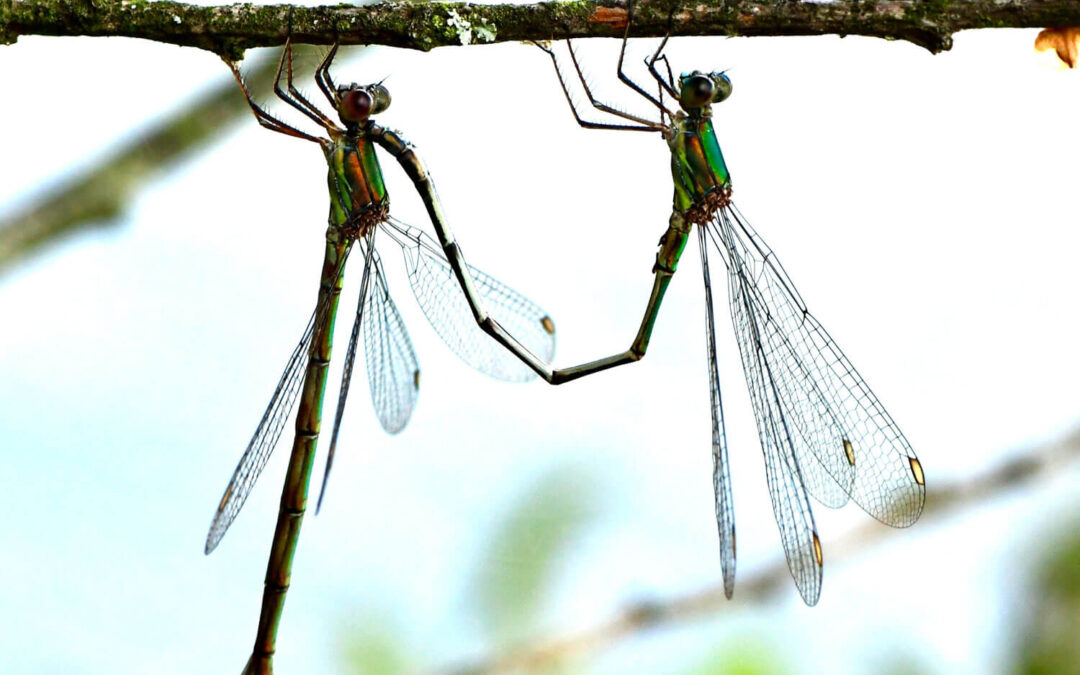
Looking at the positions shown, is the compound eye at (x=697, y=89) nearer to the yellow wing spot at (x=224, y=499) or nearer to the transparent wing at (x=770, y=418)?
the transparent wing at (x=770, y=418)

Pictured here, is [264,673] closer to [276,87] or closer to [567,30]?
[276,87]

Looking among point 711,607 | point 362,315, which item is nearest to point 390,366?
point 362,315

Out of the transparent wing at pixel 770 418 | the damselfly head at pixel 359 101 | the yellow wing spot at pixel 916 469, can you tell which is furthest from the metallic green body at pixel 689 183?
the yellow wing spot at pixel 916 469

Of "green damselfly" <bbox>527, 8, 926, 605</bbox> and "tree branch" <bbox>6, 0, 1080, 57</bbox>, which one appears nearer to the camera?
"tree branch" <bbox>6, 0, 1080, 57</bbox>

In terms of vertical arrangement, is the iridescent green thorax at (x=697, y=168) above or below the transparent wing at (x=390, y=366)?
above

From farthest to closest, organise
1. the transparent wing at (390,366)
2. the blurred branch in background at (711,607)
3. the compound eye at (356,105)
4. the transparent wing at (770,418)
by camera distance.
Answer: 1. the blurred branch in background at (711,607)
2. the transparent wing at (390,366)
3. the transparent wing at (770,418)
4. the compound eye at (356,105)

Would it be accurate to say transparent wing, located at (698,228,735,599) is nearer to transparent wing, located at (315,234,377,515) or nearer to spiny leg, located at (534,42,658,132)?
spiny leg, located at (534,42,658,132)

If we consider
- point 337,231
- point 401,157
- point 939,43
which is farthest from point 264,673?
point 939,43

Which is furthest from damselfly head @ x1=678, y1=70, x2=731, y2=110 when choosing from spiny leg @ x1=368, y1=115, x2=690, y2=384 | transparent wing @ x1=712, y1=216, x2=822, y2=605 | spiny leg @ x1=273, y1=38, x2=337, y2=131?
spiny leg @ x1=273, y1=38, x2=337, y2=131
